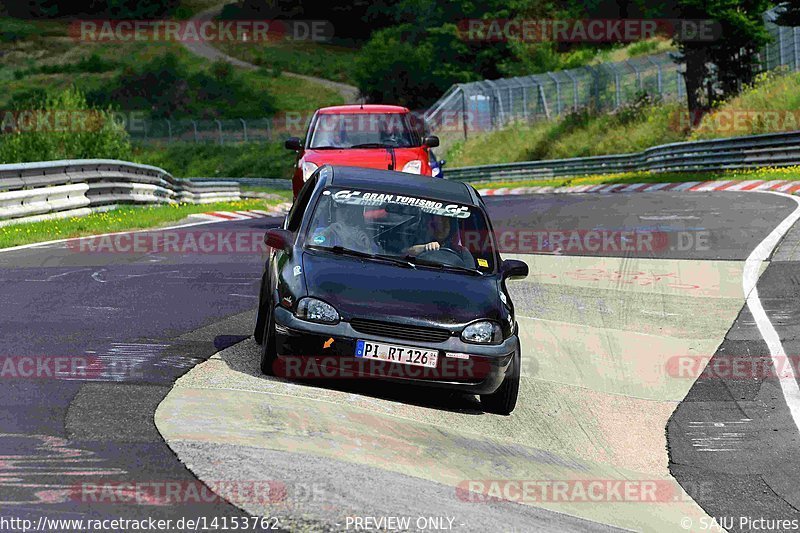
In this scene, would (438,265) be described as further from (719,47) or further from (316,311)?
(719,47)

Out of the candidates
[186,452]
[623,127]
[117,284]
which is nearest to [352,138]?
[117,284]

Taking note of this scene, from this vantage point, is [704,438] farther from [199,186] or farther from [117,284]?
[199,186]

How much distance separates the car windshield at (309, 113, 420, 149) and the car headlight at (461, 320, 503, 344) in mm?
9153

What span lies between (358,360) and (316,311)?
17.5 inches

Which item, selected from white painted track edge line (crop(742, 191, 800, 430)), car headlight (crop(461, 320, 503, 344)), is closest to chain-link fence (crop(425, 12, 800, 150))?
white painted track edge line (crop(742, 191, 800, 430))

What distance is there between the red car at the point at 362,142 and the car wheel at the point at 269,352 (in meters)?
8.23

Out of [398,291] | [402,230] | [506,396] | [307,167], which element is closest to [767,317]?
[506,396]

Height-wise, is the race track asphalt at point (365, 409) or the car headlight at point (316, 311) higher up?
the car headlight at point (316, 311)

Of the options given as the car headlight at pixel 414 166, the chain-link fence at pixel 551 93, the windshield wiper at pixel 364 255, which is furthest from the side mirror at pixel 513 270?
the chain-link fence at pixel 551 93

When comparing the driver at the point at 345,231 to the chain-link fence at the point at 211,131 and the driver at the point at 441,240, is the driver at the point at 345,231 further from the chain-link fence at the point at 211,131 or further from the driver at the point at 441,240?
the chain-link fence at the point at 211,131

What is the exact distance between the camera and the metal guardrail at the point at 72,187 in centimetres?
1983

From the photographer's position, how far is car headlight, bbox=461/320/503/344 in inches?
331

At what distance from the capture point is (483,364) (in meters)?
8.38

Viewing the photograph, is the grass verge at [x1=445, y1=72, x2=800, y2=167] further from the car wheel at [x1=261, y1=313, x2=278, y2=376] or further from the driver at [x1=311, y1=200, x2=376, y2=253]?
the car wheel at [x1=261, y1=313, x2=278, y2=376]
